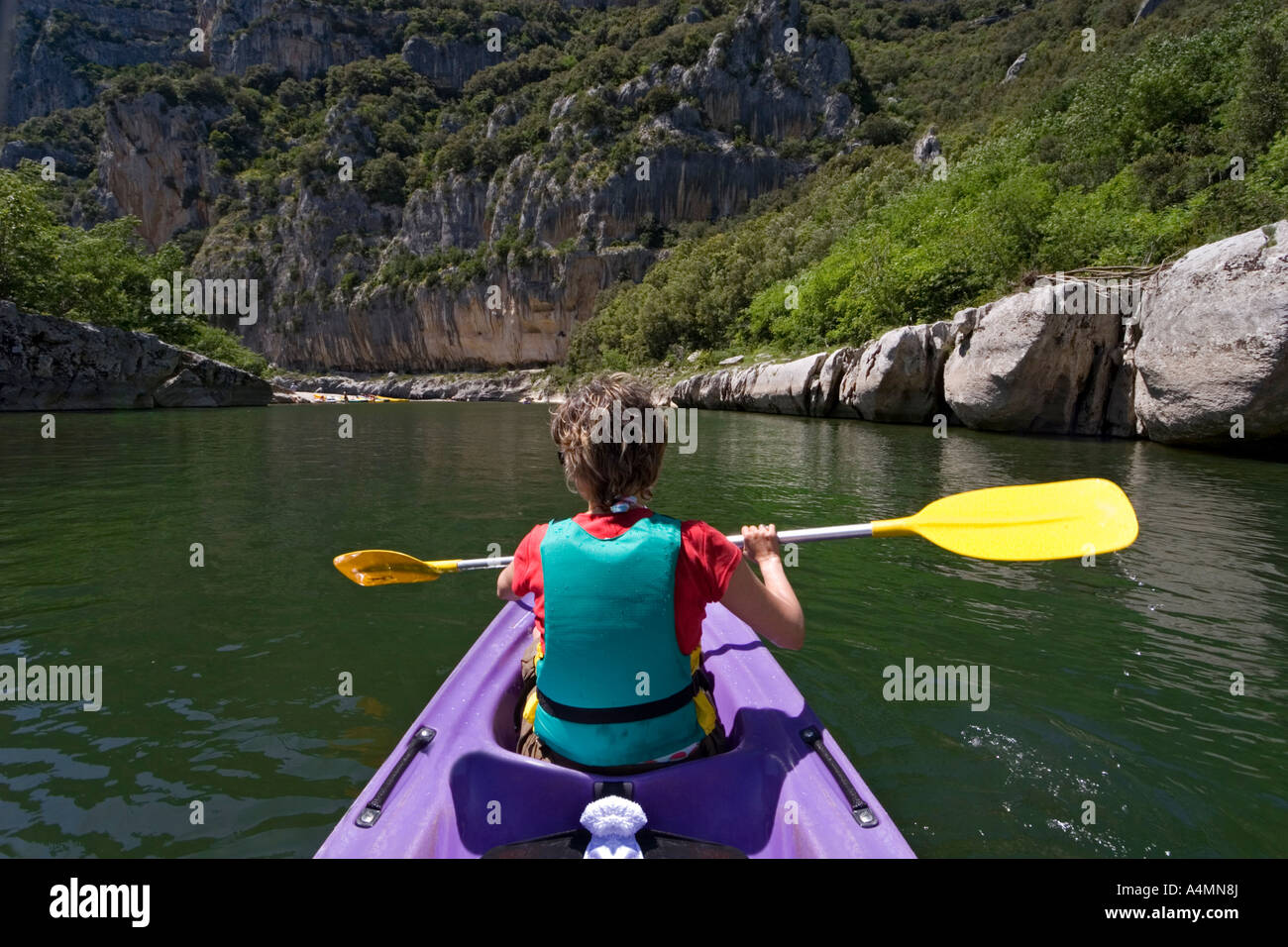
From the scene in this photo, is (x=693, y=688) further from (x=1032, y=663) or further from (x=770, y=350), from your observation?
(x=770, y=350)

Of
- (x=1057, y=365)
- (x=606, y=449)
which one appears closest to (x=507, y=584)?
(x=606, y=449)

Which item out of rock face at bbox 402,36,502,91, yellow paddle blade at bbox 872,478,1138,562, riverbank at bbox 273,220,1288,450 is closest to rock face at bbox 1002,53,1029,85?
riverbank at bbox 273,220,1288,450

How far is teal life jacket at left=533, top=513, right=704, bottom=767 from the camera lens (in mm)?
1917

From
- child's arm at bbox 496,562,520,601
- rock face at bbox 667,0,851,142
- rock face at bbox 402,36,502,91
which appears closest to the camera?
child's arm at bbox 496,562,520,601

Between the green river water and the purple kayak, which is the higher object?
the purple kayak

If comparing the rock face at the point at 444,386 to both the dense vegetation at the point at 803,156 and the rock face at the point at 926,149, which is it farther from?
the rock face at the point at 926,149

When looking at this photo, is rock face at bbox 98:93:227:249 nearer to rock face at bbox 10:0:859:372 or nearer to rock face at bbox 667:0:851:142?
rock face at bbox 10:0:859:372

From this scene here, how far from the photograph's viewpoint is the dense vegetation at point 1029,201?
1877cm

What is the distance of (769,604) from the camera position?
2.11 m

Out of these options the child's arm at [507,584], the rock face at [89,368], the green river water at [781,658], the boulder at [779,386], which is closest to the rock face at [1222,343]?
the green river water at [781,658]

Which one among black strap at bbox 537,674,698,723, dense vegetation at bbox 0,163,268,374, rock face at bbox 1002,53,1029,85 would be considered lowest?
black strap at bbox 537,674,698,723

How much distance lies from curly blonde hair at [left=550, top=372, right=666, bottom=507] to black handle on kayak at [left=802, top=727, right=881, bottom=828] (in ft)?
3.65

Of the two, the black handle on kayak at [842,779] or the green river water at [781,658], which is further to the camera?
the green river water at [781,658]
